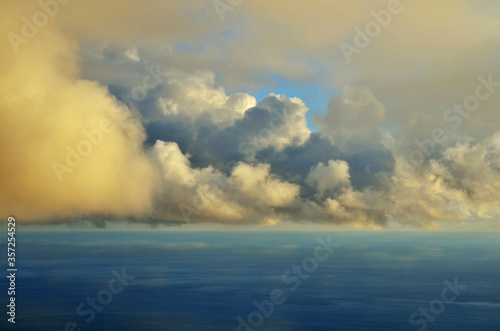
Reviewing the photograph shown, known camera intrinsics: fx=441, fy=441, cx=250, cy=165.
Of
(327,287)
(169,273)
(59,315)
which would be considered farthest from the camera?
(169,273)

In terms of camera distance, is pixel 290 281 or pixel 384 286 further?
pixel 290 281

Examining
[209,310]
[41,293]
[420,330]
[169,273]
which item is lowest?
[420,330]

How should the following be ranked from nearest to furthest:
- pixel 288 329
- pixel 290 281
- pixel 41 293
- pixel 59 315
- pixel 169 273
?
pixel 288 329
pixel 59 315
pixel 41 293
pixel 290 281
pixel 169 273

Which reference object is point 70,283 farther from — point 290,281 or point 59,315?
point 290,281

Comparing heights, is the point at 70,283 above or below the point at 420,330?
above

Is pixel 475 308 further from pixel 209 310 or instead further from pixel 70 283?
pixel 70 283

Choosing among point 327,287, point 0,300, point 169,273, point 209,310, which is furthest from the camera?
point 169,273

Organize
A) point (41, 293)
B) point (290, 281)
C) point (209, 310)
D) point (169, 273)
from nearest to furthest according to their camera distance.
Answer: point (209, 310) → point (41, 293) → point (290, 281) → point (169, 273)

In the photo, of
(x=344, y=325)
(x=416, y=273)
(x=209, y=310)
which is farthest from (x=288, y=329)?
(x=416, y=273)

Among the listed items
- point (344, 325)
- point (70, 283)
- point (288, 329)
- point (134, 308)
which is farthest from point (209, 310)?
point (70, 283)
